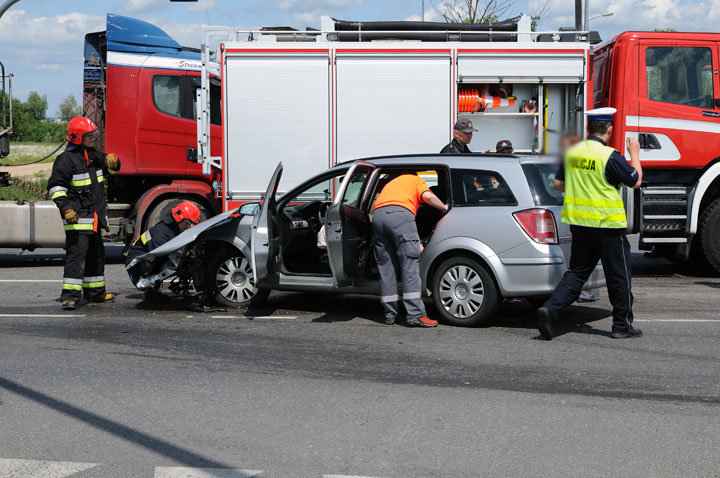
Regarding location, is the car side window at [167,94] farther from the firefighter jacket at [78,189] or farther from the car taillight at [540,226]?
the car taillight at [540,226]

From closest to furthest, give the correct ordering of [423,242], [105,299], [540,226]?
[540,226]
[423,242]
[105,299]

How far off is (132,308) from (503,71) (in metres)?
5.64

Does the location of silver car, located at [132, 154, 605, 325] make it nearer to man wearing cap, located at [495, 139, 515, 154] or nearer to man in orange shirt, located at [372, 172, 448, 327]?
man in orange shirt, located at [372, 172, 448, 327]

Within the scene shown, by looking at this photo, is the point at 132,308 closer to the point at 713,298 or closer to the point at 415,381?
the point at 415,381

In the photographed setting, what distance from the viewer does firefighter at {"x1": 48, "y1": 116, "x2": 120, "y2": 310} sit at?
9.02 meters

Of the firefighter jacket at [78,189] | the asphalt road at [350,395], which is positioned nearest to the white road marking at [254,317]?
the asphalt road at [350,395]

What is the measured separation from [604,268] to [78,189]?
5422 millimetres

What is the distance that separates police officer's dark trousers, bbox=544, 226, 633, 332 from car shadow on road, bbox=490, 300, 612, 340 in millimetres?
354

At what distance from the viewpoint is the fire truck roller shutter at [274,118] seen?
11.3 m

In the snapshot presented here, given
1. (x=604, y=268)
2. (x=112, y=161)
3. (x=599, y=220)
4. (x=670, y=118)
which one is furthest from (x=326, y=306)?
(x=670, y=118)

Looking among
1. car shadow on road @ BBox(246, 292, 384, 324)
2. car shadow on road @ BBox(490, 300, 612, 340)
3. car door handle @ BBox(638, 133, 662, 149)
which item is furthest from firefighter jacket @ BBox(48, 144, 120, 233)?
car door handle @ BBox(638, 133, 662, 149)

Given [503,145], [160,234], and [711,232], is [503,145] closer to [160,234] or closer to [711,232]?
[711,232]

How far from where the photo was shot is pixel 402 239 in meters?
7.85

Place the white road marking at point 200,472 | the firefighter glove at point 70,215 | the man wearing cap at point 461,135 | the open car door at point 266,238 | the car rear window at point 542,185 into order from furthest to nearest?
1. the man wearing cap at point 461,135
2. the firefighter glove at point 70,215
3. the open car door at point 266,238
4. the car rear window at point 542,185
5. the white road marking at point 200,472
